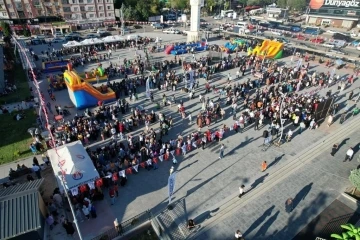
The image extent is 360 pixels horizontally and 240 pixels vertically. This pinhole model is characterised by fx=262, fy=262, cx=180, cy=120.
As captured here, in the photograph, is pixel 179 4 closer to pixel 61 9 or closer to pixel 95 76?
pixel 61 9

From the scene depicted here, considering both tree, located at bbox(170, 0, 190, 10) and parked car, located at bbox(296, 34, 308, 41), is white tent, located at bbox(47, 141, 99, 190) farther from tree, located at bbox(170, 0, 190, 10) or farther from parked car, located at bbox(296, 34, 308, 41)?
tree, located at bbox(170, 0, 190, 10)

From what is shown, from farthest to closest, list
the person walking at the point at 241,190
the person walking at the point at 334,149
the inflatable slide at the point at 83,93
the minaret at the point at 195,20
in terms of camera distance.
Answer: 1. the minaret at the point at 195,20
2. the inflatable slide at the point at 83,93
3. the person walking at the point at 334,149
4. the person walking at the point at 241,190

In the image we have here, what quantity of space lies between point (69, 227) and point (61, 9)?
2298 inches

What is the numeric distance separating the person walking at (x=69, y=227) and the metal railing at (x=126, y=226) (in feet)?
4.74

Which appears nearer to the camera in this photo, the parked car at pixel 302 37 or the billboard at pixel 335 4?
the parked car at pixel 302 37

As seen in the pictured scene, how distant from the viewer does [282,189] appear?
15.6 meters

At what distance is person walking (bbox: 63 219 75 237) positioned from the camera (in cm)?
1233

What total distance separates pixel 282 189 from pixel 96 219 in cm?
1063

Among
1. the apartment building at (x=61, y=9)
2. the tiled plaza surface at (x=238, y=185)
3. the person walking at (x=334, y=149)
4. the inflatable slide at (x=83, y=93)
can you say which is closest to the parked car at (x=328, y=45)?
the tiled plaza surface at (x=238, y=185)

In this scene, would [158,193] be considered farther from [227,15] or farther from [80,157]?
[227,15]

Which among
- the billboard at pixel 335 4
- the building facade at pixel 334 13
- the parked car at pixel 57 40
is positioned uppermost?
the billboard at pixel 335 4

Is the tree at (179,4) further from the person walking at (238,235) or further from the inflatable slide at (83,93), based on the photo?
the person walking at (238,235)

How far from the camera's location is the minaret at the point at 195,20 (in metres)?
45.2

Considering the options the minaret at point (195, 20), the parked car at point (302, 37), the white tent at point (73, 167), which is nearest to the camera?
the white tent at point (73, 167)
